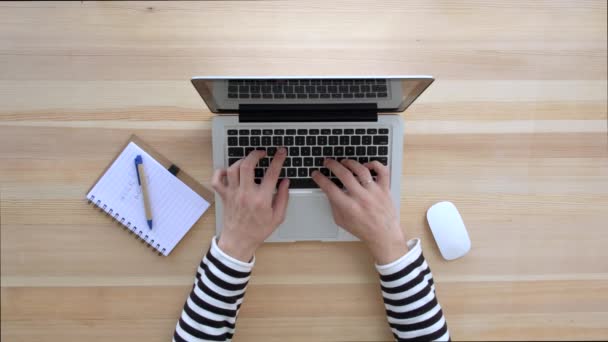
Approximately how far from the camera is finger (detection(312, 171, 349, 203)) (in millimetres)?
702

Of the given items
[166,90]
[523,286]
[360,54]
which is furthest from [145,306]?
[523,286]

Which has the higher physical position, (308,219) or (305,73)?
(305,73)

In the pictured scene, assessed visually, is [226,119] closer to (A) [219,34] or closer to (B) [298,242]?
(A) [219,34]

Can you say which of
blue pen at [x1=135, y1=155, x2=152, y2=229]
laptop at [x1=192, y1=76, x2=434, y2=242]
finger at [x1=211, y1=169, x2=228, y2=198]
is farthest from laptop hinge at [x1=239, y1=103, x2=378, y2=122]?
blue pen at [x1=135, y1=155, x2=152, y2=229]

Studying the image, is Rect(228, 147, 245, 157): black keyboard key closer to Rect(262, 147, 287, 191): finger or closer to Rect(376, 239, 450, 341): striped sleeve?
Rect(262, 147, 287, 191): finger

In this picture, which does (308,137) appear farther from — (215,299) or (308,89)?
(215,299)

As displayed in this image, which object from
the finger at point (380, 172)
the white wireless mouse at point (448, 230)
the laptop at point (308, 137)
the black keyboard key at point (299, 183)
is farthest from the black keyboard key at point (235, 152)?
the white wireless mouse at point (448, 230)

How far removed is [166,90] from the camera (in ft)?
2.46

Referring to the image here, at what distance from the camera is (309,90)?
64 centimetres

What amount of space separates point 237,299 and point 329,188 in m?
0.26

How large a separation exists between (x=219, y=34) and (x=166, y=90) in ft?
0.48

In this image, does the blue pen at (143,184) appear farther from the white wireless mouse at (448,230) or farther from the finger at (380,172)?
the white wireless mouse at (448,230)

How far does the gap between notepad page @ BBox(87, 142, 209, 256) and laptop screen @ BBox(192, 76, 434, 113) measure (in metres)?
0.17

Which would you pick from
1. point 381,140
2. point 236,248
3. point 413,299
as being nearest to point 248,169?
point 236,248
